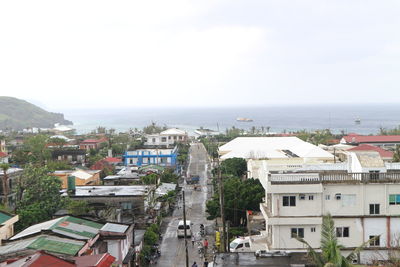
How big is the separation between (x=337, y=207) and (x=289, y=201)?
2069mm

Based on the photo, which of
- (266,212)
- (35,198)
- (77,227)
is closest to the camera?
(77,227)

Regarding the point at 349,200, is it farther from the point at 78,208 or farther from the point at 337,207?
the point at 78,208

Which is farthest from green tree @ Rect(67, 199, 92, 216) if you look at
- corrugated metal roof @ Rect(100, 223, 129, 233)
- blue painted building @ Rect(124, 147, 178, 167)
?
blue painted building @ Rect(124, 147, 178, 167)

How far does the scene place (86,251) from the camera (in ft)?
56.4

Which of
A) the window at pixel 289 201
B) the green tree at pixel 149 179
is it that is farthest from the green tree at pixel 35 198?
the window at pixel 289 201

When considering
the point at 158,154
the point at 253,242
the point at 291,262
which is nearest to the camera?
the point at 291,262

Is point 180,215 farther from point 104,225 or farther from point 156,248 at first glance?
point 104,225

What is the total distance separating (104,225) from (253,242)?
22.4 ft

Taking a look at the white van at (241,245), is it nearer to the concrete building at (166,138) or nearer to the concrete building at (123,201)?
the concrete building at (123,201)

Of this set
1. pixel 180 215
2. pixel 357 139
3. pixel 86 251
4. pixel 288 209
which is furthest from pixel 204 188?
pixel 357 139

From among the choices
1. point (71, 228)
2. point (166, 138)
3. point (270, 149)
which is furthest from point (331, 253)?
point (166, 138)

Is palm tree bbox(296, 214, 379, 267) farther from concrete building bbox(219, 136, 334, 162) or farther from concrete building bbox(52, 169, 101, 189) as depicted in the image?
concrete building bbox(52, 169, 101, 189)

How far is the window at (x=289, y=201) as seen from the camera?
828 inches

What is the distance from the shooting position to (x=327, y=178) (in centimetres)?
2112
